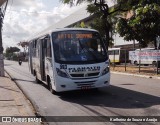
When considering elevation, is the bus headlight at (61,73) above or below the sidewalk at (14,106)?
above

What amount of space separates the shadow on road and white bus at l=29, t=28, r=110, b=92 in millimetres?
499

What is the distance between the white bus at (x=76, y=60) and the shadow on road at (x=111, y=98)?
50 cm


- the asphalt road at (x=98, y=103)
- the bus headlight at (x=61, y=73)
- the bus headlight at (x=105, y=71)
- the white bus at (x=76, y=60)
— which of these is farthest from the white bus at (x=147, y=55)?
the bus headlight at (x=61, y=73)

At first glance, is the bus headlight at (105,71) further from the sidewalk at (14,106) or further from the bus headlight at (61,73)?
the sidewalk at (14,106)

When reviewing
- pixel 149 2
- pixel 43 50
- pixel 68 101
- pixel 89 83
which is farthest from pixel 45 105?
pixel 149 2

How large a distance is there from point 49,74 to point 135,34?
1586 centimetres

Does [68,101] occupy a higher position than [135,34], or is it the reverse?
[135,34]

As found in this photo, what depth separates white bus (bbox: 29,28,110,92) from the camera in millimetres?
12312

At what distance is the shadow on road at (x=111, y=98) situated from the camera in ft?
35.4

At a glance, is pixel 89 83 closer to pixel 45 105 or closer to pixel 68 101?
pixel 68 101

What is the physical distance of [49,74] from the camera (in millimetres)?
13547

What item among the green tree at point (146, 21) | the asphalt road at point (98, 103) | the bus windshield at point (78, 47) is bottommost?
the asphalt road at point (98, 103)

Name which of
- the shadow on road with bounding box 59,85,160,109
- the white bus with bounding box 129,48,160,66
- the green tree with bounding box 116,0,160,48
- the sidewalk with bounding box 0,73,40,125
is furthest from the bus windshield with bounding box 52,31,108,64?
the green tree with bounding box 116,0,160,48

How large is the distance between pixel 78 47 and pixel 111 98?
2.30 metres
